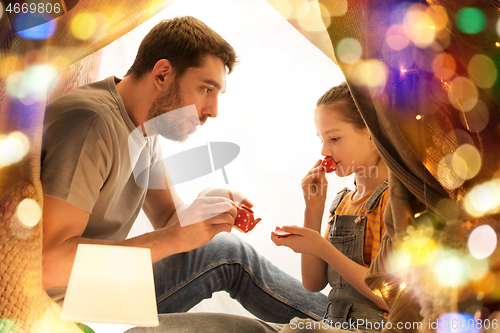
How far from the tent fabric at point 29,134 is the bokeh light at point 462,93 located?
2.78 feet

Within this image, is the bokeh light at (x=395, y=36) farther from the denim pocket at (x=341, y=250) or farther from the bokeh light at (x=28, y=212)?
the bokeh light at (x=28, y=212)

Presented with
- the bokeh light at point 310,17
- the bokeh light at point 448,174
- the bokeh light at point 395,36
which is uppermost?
the bokeh light at point 310,17

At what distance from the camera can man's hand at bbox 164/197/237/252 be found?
1023 mm

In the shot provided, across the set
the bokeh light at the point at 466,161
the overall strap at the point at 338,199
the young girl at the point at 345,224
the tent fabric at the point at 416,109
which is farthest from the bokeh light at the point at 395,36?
the overall strap at the point at 338,199

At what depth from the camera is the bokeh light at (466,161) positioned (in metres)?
0.76

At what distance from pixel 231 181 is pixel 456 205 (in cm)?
86

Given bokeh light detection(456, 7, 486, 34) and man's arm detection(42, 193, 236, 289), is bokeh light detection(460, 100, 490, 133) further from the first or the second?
man's arm detection(42, 193, 236, 289)

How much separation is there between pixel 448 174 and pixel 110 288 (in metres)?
0.81

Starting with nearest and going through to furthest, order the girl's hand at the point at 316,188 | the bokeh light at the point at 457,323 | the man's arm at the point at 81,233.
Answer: the bokeh light at the point at 457,323 → the man's arm at the point at 81,233 → the girl's hand at the point at 316,188

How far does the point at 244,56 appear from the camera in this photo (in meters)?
1.47

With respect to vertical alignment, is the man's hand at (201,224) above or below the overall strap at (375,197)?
below

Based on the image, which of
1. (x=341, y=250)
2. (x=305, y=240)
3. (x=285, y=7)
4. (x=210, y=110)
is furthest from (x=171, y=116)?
(x=341, y=250)

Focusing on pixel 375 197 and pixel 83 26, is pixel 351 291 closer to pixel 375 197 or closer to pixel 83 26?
pixel 375 197

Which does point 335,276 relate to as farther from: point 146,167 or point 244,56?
point 244,56
